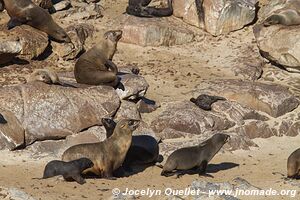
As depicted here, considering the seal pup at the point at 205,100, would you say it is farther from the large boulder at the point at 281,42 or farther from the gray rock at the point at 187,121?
the large boulder at the point at 281,42

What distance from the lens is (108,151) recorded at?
46.5 ft

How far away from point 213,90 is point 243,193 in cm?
712

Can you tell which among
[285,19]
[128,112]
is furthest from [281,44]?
[128,112]

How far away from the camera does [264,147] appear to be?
17672 millimetres

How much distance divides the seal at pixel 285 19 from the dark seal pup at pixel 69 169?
1069 cm

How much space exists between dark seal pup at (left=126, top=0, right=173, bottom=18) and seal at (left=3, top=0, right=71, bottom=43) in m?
2.88

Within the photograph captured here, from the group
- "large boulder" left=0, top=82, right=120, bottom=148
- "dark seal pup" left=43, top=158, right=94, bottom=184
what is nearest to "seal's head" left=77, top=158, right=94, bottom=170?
"dark seal pup" left=43, top=158, right=94, bottom=184

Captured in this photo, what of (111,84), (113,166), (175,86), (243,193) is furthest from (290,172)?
(175,86)

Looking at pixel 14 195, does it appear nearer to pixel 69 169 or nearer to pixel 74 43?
pixel 69 169

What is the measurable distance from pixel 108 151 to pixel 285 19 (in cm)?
1049

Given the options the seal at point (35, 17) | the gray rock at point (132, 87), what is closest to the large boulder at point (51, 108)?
the gray rock at point (132, 87)

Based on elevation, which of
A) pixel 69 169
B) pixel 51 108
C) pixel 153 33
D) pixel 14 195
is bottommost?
pixel 153 33

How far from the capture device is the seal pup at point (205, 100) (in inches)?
720

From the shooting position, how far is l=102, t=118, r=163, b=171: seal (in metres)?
15.2
